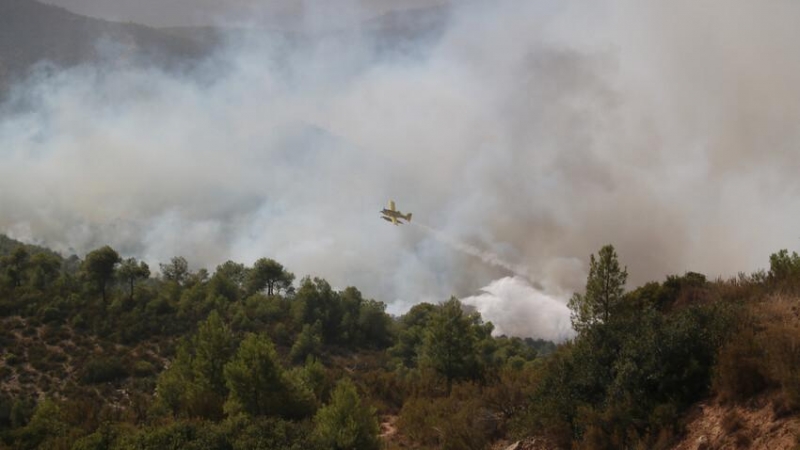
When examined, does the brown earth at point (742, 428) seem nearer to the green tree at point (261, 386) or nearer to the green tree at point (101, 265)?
the green tree at point (261, 386)

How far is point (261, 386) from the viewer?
91.6 feet

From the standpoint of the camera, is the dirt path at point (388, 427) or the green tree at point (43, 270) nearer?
the dirt path at point (388, 427)

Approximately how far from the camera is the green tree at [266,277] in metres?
109

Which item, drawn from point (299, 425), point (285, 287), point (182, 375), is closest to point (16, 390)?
point (182, 375)

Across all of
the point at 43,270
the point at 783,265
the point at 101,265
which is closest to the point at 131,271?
the point at 101,265

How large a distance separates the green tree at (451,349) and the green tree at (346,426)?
14.2m

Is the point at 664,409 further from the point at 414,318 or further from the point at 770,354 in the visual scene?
the point at 414,318

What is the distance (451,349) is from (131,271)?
224 ft

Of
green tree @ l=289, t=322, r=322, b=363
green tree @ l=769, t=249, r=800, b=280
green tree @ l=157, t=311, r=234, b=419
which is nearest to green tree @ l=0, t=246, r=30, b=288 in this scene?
green tree @ l=289, t=322, r=322, b=363

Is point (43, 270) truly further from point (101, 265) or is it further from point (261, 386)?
point (261, 386)

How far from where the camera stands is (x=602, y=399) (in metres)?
19.1

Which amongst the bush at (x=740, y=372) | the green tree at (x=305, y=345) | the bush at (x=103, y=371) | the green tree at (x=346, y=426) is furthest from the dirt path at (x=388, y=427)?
the green tree at (x=305, y=345)

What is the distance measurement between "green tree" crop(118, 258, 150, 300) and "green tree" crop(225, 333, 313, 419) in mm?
68545

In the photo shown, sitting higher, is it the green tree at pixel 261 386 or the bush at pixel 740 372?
the green tree at pixel 261 386
